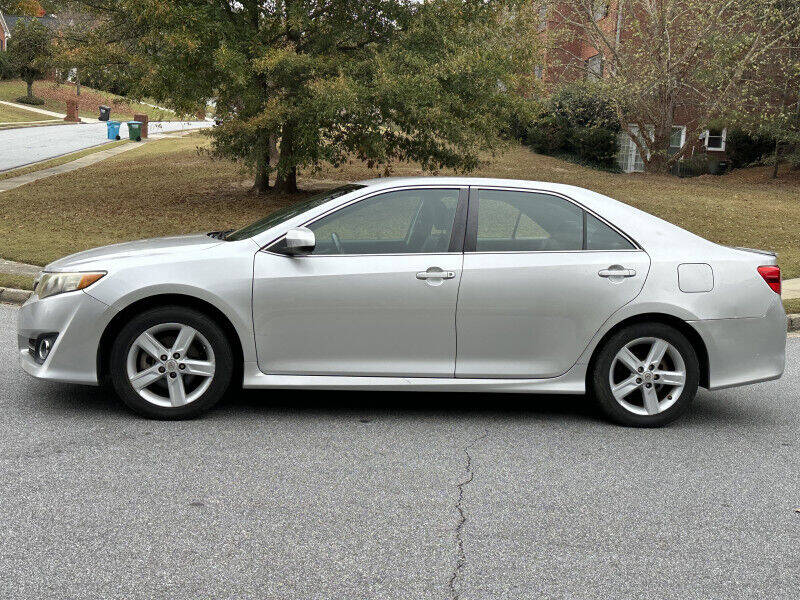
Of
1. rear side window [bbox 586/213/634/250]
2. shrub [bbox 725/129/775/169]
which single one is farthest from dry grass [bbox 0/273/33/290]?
shrub [bbox 725/129/775/169]

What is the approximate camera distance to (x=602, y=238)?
588 cm

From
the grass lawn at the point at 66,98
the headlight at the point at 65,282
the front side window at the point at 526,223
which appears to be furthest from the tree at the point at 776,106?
the grass lawn at the point at 66,98

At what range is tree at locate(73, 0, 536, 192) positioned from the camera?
1622 centimetres

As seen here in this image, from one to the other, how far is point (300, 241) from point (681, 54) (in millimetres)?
27190

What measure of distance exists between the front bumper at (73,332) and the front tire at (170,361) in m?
0.13

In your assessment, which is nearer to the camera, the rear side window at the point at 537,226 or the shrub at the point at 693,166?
the rear side window at the point at 537,226

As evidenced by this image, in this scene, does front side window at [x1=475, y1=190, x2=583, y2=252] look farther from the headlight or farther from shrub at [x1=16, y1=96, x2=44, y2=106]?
shrub at [x1=16, y1=96, x2=44, y2=106]

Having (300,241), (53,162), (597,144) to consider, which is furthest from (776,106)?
(300,241)

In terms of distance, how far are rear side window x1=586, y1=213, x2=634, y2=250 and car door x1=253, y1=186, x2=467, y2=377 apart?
891 millimetres

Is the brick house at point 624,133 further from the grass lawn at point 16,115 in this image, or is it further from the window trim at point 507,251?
the grass lawn at point 16,115

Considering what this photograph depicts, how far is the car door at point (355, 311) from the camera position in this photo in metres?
5.55

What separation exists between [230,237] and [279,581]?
302 cm

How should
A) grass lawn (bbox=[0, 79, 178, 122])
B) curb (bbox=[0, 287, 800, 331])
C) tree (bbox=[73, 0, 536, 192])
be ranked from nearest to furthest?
1. curb (bbox=[0, 287, 800, 331])
2. tree (bbox=[73, 0, 536, 192])
3. grass lawn (bbox=[0, 79, 178, 122])

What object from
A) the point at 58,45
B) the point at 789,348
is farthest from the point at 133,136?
the point at 789,348
